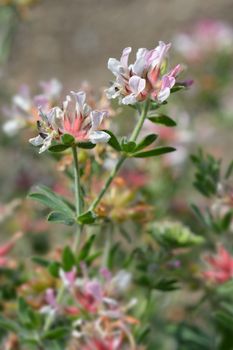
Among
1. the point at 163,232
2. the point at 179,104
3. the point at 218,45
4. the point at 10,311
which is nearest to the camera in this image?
the point at 163,232

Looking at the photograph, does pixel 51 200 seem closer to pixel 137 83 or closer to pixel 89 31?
pixel 137 83

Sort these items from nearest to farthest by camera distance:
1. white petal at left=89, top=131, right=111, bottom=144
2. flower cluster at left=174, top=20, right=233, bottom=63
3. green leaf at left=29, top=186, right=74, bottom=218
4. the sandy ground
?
white petal at left=89, top=131, right=111, bottom=144 < green leaf at left=29, top=186, right=74, bottom=218 < flower cluster at left=174, top=20, right=233, bottom=63 < the sandy ground

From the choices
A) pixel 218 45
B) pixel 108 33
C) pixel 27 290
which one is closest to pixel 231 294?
pixel 27 290

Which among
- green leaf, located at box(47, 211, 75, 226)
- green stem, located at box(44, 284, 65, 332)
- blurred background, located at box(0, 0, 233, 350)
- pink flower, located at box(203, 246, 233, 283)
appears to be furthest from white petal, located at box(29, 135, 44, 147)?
pink flower, located at box(203, 246, 233, 283)

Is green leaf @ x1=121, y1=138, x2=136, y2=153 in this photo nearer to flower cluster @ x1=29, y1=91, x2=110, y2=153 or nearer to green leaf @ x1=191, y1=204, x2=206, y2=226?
flower cluster @ x1=29, y1=91, x2=110, y2=153

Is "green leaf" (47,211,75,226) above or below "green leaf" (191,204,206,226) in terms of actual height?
above

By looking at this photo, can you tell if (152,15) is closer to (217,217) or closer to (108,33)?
(108,33)

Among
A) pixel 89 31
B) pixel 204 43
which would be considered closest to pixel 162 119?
pixel 204 43
